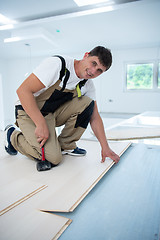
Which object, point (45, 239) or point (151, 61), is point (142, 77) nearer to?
point (151, 61)

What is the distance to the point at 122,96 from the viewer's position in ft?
25.8

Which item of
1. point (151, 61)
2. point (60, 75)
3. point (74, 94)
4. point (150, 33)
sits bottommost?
point (74, 94)

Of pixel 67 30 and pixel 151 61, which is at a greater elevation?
pixel 67 30

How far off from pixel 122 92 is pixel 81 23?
3.60 metres

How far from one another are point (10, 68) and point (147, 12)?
8.10 meters

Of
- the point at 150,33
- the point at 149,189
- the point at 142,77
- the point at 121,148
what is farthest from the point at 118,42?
the point at 149,189

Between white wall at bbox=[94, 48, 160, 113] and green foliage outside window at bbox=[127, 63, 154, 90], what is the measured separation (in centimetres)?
24

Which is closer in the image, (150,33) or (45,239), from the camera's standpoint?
(45,239)

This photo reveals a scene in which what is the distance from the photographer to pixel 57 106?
1.66 metres

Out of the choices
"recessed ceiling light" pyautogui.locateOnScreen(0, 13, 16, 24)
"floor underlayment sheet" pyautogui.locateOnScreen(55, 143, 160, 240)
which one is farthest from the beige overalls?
"recessed ceiling light" pyautogui.locateOnScreen(0, 13, 16, 24)

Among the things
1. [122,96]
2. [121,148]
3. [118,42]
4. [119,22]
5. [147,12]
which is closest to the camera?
[121,148]

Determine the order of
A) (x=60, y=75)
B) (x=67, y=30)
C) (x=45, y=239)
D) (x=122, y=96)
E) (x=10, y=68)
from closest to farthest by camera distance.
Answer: (x=45, y=239) < (x=60, y=75) < (x=67, y=30) < (x=122, y=96) < (x=10, y=68)

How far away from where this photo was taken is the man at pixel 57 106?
1.37 meters

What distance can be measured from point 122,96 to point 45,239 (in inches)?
296
